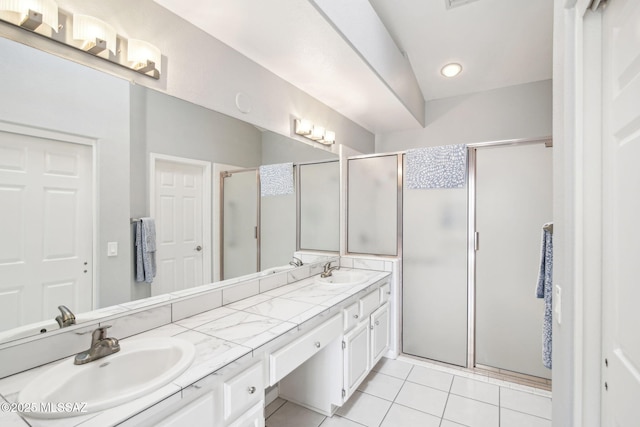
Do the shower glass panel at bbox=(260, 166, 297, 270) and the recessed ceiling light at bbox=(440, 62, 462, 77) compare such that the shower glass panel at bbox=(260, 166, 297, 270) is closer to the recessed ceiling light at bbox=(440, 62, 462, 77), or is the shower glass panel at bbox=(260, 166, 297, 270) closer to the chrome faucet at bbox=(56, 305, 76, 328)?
the chrome faucet at bbox=(56, 305, 76, 328)

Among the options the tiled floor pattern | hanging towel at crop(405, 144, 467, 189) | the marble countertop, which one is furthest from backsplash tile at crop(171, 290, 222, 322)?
hanging towel at crop(405, 144, 467, 189)

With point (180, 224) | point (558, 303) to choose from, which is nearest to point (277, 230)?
point (180, 224)

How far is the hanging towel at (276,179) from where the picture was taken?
2.22m

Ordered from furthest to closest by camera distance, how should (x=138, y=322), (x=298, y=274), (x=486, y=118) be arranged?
(x=486, y=118), (x=298, y=274), (x=138, y=322)

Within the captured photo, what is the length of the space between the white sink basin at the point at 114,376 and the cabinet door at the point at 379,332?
154 cm

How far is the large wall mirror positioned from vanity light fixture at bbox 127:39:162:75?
0.10 meters

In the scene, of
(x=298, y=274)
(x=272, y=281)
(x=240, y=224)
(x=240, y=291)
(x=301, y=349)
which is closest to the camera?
(x=301, y=349)

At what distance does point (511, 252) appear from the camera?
7.83 feet

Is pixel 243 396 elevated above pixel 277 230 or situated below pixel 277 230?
below

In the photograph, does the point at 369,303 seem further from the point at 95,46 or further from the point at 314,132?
the point at 95,46

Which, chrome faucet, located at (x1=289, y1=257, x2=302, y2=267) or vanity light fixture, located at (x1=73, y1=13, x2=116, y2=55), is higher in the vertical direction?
vanity light fixture, located at (x1=73, y1=13, x2=116, y2=55)

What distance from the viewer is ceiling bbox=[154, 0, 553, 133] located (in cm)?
160

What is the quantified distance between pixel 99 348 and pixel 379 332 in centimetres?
195

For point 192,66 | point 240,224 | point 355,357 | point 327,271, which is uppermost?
point 192,66
